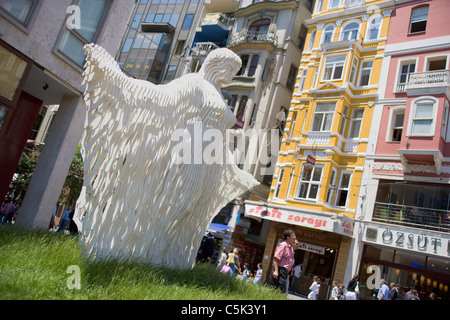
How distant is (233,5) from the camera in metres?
30.9

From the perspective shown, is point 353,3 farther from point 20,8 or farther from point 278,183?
point 20,8

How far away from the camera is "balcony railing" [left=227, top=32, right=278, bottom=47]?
1037 inches

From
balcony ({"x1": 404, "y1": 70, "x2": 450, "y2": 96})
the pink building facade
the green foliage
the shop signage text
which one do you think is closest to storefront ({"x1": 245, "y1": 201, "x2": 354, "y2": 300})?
the pink building facade

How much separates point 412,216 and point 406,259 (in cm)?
188

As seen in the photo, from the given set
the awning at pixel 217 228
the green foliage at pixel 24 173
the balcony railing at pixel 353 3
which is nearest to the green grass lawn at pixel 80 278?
the awning at pixel 217 228

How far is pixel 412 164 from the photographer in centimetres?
1602

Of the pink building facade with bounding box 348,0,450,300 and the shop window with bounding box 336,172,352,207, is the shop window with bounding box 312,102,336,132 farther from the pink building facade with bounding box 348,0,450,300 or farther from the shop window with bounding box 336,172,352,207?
the shop window with bounding box 336,172,352,207

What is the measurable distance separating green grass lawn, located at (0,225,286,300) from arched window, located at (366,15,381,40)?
18.5m

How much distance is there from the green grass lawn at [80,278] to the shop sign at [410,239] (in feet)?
38.2

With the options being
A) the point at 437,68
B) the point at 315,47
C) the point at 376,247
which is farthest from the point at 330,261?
the point at 315,47

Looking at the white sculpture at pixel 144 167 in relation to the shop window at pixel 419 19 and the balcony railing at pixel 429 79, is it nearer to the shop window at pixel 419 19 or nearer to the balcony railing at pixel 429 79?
the balcony railing at pixel 429 79

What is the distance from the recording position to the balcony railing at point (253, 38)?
2633cm

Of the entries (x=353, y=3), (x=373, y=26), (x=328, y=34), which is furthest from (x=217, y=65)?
(x=353, y=3)

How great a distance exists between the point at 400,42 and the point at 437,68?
240 cm
